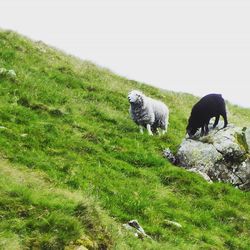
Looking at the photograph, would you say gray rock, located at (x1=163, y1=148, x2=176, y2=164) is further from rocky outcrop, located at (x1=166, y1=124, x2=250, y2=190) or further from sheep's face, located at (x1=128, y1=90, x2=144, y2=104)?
sheep's face, located at (x1=128, y1=90, x2=144, y2=104)

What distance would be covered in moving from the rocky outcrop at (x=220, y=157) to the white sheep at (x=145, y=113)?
2693 millimetres

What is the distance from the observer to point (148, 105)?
78.9 ft

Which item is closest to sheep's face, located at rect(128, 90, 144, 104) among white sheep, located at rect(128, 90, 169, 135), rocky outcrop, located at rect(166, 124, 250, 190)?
white sheep, located at rect(128, 90, 169, 135)

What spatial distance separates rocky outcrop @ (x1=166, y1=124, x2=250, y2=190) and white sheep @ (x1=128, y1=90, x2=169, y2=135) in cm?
269

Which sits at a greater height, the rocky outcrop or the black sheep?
the black sheep

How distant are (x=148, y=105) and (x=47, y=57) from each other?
9.91m

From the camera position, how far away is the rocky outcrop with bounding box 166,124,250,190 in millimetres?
19734

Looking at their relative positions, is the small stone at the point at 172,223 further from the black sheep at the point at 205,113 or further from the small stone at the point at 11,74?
the small stone at the point at 11,74

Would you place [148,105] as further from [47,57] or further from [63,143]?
[47,57]

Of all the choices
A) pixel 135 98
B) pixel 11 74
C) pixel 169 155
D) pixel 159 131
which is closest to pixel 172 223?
pixel 169 155

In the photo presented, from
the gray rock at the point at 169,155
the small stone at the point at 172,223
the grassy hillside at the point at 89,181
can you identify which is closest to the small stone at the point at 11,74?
the grassy hillside at the point at 89,181

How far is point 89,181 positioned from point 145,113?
8670 mm

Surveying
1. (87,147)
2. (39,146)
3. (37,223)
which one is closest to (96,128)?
(87,147)

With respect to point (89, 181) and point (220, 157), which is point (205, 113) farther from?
point (89, 181)
